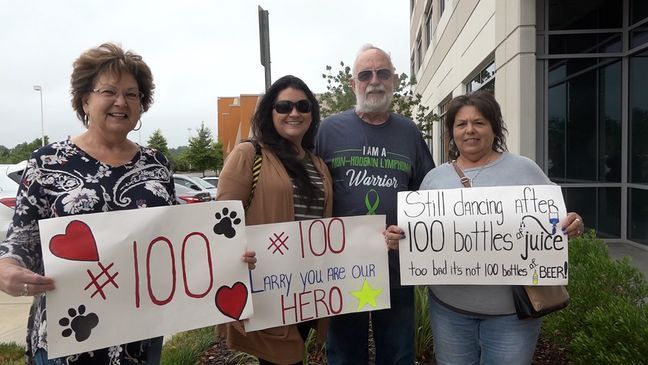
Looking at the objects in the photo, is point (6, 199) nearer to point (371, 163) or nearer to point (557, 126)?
point (371, 163)

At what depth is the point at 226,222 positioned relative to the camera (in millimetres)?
2064

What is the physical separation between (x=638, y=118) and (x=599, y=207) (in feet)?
5.34

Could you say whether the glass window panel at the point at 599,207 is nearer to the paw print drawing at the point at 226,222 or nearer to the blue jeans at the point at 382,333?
the blue jeans at the point at 382,333

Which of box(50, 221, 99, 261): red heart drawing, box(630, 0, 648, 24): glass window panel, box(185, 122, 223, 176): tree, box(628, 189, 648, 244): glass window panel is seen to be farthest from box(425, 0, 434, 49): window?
box(185, 122, 223, 176): tree

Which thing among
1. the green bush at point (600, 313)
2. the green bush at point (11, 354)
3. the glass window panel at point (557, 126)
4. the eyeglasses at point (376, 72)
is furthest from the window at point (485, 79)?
the green bush at point (11, 354)

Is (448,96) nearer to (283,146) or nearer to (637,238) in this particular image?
(637,238)

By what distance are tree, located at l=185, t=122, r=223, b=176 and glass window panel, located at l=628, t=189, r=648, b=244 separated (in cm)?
4449

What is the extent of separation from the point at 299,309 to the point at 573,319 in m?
2.00

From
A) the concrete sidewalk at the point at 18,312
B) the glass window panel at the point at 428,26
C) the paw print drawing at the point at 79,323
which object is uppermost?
the glass window panel at the point at 428,26

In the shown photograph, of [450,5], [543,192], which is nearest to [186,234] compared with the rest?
[543,192]

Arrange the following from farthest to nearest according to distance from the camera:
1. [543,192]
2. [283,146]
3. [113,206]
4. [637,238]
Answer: [637,238], [283,146], [543,192], [113,206]

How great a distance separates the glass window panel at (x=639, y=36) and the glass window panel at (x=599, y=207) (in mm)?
2395

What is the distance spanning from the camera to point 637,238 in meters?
7.37

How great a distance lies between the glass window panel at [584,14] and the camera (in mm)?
7504
